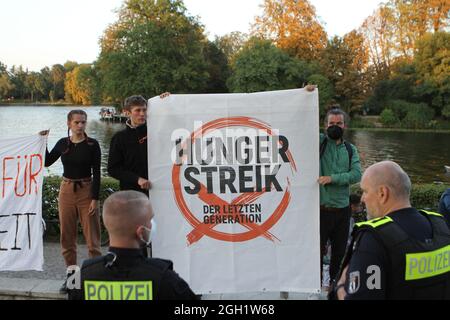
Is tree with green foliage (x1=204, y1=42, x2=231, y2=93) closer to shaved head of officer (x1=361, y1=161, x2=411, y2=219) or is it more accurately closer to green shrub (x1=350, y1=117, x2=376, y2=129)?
green shrub (x1=350, y1=117, x2=376, y2=129)

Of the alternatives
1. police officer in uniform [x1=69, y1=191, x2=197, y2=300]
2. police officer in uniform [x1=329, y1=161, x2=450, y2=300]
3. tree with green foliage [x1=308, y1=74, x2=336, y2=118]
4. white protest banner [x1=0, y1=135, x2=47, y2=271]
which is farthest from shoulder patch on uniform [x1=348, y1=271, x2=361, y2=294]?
tree with green foliage [x1=308, y1=74, x2=336, y2=118]

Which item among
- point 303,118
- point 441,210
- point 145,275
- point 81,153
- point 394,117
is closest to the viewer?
point 145,275

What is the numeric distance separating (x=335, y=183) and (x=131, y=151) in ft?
7.04

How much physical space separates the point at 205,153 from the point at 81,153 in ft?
4.88

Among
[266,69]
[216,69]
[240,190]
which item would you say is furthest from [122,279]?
[216,69]

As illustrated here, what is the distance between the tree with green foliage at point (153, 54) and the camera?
51250 mm

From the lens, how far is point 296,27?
5538 centimetres

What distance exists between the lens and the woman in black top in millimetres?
4902

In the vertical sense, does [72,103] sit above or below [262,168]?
above

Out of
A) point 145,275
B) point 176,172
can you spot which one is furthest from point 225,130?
point 145,275

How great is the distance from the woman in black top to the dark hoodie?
0.42 meters

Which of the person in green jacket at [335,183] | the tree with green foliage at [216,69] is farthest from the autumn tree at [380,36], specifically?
the person in green jacket at [335,183]
